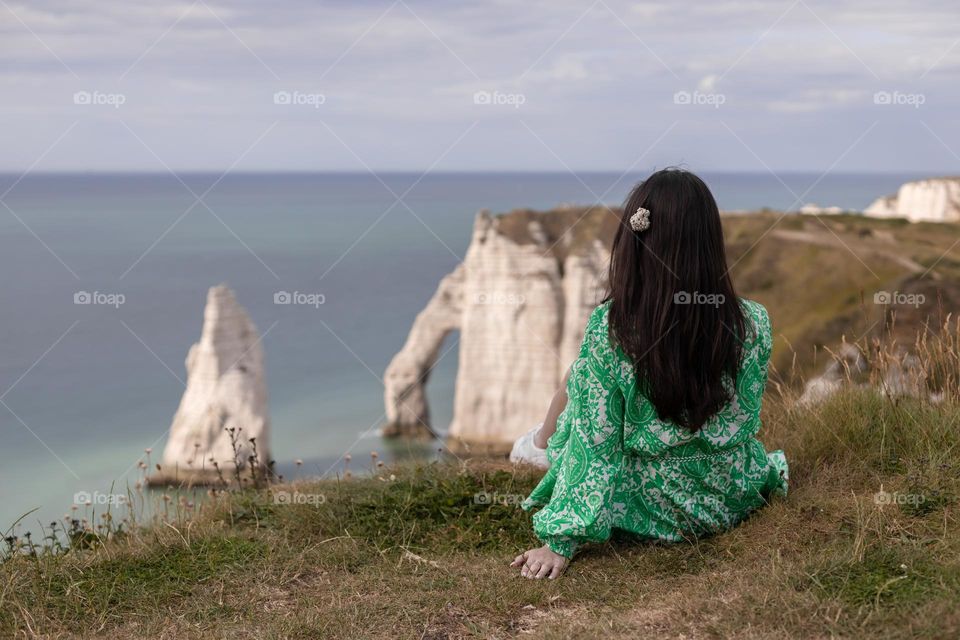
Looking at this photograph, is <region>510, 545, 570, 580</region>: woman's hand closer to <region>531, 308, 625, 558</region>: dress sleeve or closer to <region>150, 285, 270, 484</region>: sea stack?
<region>531, 308, 625, 558</region>: dress sleeve

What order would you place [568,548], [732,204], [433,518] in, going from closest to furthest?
1. [568,548]
2. [433,518]
3. [732,204]

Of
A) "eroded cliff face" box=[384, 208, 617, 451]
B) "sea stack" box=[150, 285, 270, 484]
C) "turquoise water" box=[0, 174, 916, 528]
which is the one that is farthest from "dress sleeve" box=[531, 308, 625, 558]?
"eroded cliff face" box=[384, 208, 617, 451]

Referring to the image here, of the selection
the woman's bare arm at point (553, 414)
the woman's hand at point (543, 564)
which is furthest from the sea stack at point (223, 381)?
the woman's hand at point (543, 564)

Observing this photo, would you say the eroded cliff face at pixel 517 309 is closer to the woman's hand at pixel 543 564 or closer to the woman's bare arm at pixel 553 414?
the woman's bare arm at pixel 553 414

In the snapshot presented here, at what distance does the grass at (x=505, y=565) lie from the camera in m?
2.86

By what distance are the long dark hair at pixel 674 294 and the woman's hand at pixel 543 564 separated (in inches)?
29.9

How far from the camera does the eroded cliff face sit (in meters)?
36.2

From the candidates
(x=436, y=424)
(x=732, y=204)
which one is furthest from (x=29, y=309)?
(x=732, y=204)

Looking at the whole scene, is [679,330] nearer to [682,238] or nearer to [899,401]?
[682,238]

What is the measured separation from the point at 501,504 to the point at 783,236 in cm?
3973

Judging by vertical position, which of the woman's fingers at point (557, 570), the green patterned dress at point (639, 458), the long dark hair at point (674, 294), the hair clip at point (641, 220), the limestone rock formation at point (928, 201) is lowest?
the woman's fingers at point (557, 570)

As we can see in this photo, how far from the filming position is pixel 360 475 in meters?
4.89

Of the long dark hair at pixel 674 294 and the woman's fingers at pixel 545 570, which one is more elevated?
the long dark hair at pixel 674 294

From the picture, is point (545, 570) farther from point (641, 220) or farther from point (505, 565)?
point (641, 220)
